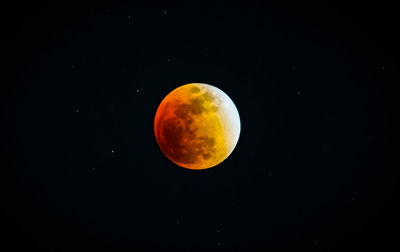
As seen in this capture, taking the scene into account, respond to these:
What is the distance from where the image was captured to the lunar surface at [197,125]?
4121 mm

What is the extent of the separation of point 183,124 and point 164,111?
0.36 meters

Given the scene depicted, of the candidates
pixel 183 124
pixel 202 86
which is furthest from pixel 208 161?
pixel 202 86

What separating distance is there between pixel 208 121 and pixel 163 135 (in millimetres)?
572

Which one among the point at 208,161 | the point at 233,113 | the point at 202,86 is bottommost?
the point at 208,161

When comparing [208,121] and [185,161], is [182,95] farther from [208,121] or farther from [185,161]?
[185,161]

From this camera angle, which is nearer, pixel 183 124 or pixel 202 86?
pixel 183 124

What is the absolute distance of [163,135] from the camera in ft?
14.1

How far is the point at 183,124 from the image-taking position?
4113mm

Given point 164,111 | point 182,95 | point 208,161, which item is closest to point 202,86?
point 182,95

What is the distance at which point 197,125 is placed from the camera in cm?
410

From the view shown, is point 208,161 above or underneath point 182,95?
underneath

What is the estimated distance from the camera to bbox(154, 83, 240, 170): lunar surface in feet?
13.5

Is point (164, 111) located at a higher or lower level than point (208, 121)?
higher

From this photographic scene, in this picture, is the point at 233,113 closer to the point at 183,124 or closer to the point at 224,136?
the point at 224,136
